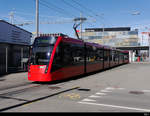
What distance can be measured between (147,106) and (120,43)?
95.6 meters

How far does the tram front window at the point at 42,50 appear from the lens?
416 inches

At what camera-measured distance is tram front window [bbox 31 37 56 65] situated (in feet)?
34.7

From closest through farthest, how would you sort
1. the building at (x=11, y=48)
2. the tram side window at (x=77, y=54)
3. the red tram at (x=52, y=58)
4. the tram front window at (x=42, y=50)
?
the red tram at (x=52, y=58), the tram front window at (x=42, y=50), the tram side window at (x=77, y=54), the building at (x=11, y=48)

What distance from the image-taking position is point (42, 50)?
35.6 ft

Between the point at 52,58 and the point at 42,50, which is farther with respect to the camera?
the point at 42,50

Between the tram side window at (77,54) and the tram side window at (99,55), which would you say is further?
the tram side window at (99,55)

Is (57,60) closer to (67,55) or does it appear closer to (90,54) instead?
(67,55)

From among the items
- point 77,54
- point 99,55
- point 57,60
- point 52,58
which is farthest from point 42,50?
point 99,55

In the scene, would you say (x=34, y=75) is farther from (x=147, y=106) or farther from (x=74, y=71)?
(x=147, y=106)

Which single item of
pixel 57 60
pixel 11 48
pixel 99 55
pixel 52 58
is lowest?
pixel 57 60

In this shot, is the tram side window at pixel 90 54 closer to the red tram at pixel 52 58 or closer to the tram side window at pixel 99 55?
the tram side window at pixel 99 55

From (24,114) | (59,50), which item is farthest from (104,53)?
(24,114)

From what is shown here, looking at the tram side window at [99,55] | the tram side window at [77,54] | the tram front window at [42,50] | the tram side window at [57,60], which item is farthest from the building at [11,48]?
the tram side window at [57,60]

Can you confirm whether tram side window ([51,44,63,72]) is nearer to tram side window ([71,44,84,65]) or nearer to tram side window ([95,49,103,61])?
tram side window ([71,44,84,65])
